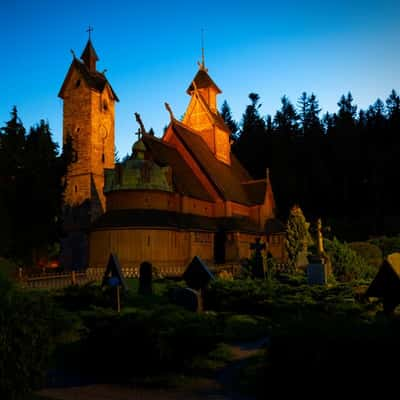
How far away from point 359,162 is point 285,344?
69048 millimetres

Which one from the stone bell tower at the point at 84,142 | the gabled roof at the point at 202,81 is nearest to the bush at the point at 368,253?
the gabled roof at the point at 202,81

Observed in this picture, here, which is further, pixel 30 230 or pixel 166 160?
pixel 30 230

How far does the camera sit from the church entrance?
3762 cm

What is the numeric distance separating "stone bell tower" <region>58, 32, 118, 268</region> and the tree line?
2907 cm

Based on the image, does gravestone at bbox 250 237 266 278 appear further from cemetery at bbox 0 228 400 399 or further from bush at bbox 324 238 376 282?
cemetery at bbox 0 228 400 399

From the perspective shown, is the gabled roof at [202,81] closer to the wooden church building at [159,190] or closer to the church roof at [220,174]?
the wooden church building at [159,190]

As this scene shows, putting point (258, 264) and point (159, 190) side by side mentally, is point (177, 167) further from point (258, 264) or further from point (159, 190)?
point (258, 264)

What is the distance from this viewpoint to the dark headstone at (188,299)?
50.7 ft

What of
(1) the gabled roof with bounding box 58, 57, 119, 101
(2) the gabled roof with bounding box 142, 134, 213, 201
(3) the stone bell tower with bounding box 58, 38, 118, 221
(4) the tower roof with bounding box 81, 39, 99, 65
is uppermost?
(4) the tower roof with bounding box 81, 39, 99, 65

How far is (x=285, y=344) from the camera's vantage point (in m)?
6.40

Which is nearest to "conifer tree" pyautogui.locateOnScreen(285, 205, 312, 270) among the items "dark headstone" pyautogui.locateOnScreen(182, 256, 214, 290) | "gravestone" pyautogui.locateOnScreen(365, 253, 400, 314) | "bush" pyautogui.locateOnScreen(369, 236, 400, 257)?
"bush" pyautogui.locateOnScreen(369, 236, 400, 257)

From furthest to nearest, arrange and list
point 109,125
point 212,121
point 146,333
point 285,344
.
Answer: point 109,125 < point 212,121 < point 146,333 < point 285,344

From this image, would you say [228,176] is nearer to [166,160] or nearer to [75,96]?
[166,160]

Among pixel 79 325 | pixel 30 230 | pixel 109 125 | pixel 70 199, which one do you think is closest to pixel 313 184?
pixel 109 125
